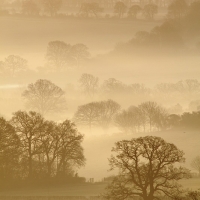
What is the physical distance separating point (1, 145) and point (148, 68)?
4471 inches

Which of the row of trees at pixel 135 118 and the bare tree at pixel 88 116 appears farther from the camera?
the bare tree at pixel 88 116

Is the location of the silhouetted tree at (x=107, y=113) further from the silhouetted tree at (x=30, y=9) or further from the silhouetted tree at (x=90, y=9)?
the silhouetted tree at (x=30, y=9)

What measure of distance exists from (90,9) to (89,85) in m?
75.5

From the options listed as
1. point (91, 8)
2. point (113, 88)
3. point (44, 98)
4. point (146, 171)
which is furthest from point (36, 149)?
point (91, 8)

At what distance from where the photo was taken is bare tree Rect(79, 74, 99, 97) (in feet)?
358

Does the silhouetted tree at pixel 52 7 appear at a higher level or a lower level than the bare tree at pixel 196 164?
higher

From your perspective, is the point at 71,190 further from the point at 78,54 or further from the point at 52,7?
the point at 52,7

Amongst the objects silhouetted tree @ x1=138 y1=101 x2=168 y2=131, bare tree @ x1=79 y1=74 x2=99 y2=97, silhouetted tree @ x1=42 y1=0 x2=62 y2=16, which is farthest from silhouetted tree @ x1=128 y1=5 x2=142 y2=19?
silhouetted tree @ x1=138 y1=101 x2=168 y2=131

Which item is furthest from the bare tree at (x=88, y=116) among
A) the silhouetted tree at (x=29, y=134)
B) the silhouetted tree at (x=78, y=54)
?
the silhouetted tree at (x=78, y=54)

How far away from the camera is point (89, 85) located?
113 metres

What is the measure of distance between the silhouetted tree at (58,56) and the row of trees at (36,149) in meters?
84.3

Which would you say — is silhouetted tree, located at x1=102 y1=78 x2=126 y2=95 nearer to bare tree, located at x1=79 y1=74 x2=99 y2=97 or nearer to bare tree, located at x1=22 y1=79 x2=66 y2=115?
bare tree, located at x1=79 y1=74 x2=99 y2=97

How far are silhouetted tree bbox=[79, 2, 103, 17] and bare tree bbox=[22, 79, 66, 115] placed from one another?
3405 inches

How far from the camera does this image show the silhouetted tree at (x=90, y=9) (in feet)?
606
